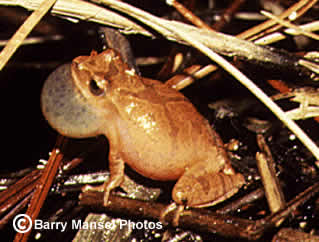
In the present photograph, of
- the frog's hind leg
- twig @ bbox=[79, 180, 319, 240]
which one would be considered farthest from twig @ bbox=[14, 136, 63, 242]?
the frog's hind leg

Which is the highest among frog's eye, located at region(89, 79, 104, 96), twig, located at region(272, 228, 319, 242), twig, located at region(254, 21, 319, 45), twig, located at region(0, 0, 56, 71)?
twig, located at region(254, 21, 319, 45)

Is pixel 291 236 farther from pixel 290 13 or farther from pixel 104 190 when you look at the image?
pixel 290 13

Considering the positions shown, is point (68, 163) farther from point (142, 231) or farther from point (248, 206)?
point (248, 206)

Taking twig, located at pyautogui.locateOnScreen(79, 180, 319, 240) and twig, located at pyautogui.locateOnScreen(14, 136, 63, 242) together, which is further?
twig, located at pyautogui.locateOnScreen(14, 136, 63, 242)

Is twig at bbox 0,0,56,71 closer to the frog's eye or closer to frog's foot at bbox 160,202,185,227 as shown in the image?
the frog's eye

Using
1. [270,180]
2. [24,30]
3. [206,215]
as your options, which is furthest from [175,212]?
[24,30]

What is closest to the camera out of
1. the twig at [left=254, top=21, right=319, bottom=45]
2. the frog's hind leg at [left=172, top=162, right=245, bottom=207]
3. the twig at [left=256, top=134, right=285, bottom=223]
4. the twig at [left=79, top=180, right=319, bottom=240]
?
the twig at [left=79, top=180, right=319, bottom=240]

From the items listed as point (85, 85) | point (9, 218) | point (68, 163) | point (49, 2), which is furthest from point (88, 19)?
point (9, 218)
